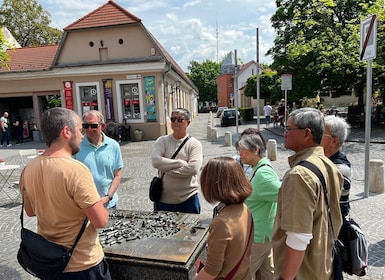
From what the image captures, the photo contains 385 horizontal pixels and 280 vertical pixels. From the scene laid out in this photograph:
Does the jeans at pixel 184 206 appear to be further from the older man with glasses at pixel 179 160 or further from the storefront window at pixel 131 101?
the storefront window at pixel 131 101

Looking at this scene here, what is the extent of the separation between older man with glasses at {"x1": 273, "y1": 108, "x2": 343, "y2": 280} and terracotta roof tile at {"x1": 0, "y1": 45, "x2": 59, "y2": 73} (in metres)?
20.4

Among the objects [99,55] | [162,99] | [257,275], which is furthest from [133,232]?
[99,55]

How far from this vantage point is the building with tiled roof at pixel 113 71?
17.9 meters

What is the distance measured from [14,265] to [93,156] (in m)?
2.04

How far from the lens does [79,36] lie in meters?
18.6

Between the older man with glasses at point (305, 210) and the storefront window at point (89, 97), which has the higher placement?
the storefront window at point (89, 97)

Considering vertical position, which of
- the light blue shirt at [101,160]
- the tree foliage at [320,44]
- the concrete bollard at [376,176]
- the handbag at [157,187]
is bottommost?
the concrete bollard at [376,176]

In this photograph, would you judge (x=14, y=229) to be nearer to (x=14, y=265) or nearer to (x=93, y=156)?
(x=14, y=265)

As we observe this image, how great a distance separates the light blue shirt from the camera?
340 cm

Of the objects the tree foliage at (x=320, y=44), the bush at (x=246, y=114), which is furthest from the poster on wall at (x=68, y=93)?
the bush at (x=246, y=114)

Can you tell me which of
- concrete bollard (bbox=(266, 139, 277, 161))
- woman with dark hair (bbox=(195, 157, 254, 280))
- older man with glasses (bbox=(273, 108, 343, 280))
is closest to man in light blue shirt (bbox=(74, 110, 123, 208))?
woman with dark hair (bbox=(195, 157, 254, 280))

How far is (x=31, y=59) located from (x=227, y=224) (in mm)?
23219

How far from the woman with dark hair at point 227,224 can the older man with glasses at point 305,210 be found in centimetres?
21

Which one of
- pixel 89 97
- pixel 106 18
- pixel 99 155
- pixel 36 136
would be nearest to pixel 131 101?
pixel 89 97
